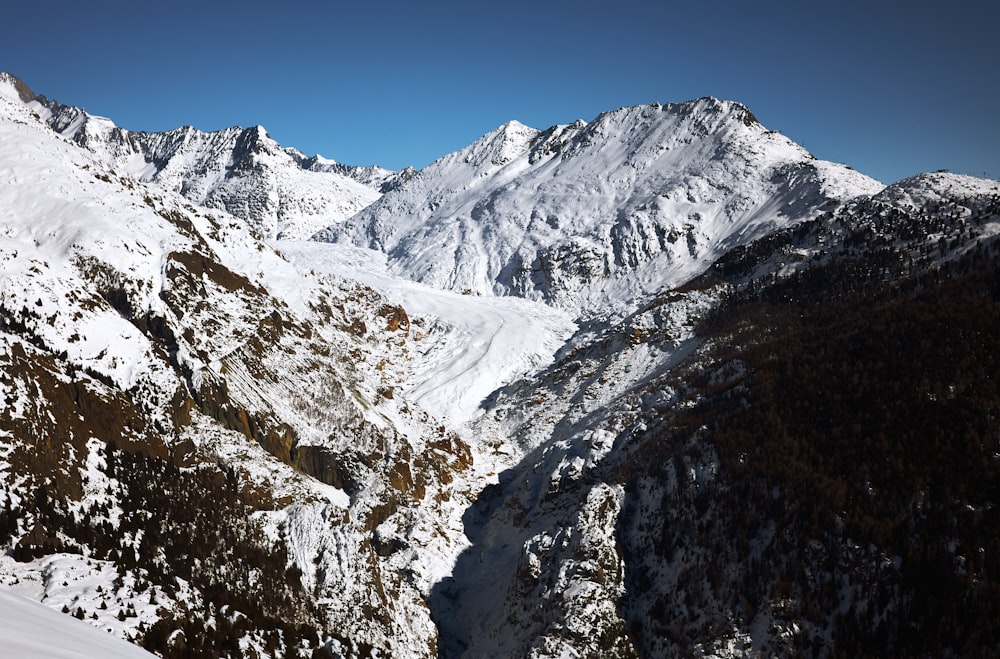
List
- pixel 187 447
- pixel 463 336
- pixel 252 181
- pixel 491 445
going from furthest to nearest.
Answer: pixel 252 181 < pixel 463 336 < pixel 491 445 < pixel 187 447

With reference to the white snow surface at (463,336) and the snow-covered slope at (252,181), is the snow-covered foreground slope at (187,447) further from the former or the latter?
the snow-covered slope at (252,181)

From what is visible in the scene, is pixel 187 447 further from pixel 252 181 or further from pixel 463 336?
pixel 252 181

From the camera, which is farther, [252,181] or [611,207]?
[252,181]

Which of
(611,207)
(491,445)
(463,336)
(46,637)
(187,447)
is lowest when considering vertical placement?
(46,637)

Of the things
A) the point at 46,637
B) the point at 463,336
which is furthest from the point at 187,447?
the point at 463,336

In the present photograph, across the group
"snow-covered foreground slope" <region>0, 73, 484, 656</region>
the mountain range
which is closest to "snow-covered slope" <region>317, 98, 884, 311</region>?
the mountain range

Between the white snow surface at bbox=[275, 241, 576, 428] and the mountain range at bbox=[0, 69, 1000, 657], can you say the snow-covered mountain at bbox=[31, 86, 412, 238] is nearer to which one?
the white snow surface at bbox=[275, 241, 576, 428]

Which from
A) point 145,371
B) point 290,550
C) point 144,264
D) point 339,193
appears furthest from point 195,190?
point 290,550

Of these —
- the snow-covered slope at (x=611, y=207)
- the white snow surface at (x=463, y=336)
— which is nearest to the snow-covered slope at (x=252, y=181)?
the snow-covered slope at (x=611, y=207)
